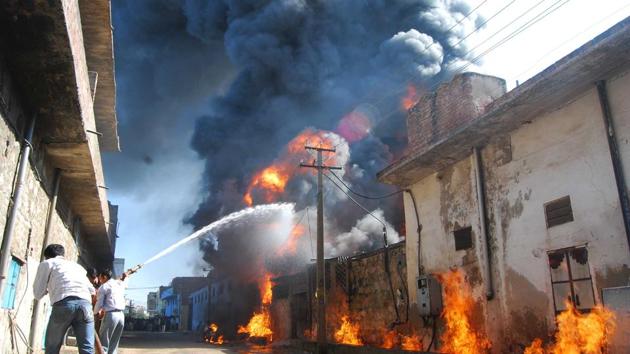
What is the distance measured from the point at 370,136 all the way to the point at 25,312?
2888 cm

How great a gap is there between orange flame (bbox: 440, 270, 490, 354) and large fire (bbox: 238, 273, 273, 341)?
1595 cm

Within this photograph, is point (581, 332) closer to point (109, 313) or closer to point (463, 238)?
point (463, 238)

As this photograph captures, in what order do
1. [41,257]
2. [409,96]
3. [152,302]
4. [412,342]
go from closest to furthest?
[41,257], [412,342], [409,96], [152,302]

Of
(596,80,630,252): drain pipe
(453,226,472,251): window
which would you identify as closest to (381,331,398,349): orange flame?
(453,226,472,251): window

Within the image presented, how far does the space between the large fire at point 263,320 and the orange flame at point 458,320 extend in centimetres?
1595

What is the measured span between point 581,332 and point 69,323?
23.1ft

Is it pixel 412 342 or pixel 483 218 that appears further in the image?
pixel 412 342

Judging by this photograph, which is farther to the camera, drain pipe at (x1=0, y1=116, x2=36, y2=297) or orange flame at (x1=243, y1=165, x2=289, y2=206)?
orange flame at (x1=243, y1=165, x2=289, y2=206)

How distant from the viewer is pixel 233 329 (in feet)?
97.6

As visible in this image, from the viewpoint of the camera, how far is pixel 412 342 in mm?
12172

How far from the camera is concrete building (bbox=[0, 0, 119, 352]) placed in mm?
4915

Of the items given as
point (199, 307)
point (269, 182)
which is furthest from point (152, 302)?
point (269, 182)

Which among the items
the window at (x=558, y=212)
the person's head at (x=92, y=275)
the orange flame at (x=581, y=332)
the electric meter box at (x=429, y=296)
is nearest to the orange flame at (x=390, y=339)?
the electric meter box at (x=429, y=296)

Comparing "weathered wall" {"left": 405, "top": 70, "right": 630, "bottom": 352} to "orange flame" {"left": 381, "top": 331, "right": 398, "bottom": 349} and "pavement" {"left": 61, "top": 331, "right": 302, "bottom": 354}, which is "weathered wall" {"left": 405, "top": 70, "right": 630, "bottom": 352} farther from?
"pavement" {"left": 61, "top": 331, "right": 302, "bottom": 354}
